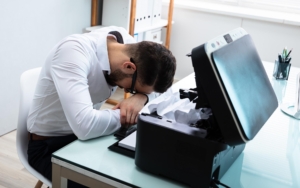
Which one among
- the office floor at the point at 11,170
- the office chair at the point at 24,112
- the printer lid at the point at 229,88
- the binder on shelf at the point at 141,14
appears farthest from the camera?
the binder on shelf at the point at 141,14

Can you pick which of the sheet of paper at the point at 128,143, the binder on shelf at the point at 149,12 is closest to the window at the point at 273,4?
the binder on shelf at the point at 149,12

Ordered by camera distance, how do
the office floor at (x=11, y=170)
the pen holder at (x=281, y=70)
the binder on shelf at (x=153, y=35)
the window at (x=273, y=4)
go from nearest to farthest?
the pen holder at (x=281, y=70) → the office floor at (x=11, y=170) → the binder on shelf at (x=153, y=35) → the window at (x=273, y=4)

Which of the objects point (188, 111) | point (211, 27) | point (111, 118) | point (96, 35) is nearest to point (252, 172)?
point (188, 111)

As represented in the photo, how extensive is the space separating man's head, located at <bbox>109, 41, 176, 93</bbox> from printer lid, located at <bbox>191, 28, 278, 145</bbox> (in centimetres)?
37

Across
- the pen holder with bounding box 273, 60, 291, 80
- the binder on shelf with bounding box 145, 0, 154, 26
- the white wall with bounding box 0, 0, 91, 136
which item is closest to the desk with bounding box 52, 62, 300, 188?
the pen holder with bounding box 273, 60, 291, 80

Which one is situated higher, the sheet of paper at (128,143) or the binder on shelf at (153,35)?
the sheet of paper at (128,143)

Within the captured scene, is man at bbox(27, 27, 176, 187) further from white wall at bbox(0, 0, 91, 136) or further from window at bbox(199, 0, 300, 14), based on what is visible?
window at bbox(199, 0, 300, 14)

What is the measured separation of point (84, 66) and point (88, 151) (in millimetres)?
338

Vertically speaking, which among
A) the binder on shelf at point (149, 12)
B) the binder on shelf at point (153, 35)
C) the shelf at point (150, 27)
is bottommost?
the binder on shelf at point (153, 35)

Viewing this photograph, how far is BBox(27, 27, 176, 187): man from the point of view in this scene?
1.27 meters

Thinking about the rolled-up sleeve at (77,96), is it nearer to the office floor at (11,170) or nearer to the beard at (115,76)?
the beard at (115,76)

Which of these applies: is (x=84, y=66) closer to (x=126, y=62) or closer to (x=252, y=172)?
(x=126, y=62)

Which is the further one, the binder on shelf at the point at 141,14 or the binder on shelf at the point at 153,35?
the binder on shelf at the point at 153,35

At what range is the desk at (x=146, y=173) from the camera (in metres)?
1.04
